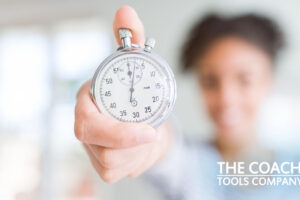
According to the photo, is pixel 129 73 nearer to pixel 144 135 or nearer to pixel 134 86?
pixel 134 86

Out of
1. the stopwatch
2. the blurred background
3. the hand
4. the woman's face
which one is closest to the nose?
the woman's face

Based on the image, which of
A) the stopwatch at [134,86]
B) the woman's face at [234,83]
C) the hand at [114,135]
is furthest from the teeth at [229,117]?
the stopwatch at [134,86]

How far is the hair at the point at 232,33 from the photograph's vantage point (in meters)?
2.35

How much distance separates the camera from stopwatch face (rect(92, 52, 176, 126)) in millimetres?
720

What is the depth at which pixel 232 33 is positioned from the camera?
245 cm

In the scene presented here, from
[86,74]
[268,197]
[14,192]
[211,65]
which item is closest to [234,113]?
[211,65]

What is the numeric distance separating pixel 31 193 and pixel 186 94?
5.24 ft

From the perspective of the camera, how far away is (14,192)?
2939 mm

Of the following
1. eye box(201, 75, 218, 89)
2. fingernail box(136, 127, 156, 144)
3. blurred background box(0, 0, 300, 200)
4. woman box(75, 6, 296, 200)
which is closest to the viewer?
fingernail box(136, 127, 156, 144)

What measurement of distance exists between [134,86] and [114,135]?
0.11 meters

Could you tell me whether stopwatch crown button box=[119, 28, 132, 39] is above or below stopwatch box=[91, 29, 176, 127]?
above

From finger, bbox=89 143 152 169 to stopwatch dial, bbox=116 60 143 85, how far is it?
157 millimetres

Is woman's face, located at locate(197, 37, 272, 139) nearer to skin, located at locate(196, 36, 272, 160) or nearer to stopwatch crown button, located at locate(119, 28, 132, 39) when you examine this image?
skin, located at locate(196, 36, 272, 160)

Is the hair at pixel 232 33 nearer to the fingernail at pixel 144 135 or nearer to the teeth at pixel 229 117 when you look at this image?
the teeth at pixel 229 117
